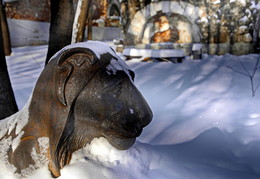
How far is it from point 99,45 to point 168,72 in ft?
16.2

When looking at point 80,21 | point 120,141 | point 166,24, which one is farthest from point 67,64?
Result: point 166,24

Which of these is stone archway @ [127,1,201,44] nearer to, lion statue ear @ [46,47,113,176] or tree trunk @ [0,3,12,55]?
tree trunk @ [0,3,12,55]

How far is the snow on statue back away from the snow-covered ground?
0.43ft

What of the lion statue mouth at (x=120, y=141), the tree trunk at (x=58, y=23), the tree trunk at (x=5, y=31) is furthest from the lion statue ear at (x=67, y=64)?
the tree trunk at (x=5, y=31)

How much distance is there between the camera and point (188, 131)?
120 inches

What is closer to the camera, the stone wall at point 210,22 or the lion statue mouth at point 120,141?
the lion statue mouth at point 120,141

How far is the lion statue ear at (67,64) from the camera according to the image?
1288 mm

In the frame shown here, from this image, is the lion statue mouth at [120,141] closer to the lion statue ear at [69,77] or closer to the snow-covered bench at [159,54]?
the lion statue ear at [69,77]

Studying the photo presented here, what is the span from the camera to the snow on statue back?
1.30 m

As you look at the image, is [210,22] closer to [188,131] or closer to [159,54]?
[159,54]

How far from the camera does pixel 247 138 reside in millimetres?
2709

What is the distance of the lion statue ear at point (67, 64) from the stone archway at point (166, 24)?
6.95 meters

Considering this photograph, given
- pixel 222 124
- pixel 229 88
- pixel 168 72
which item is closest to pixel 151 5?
pixel 168 72

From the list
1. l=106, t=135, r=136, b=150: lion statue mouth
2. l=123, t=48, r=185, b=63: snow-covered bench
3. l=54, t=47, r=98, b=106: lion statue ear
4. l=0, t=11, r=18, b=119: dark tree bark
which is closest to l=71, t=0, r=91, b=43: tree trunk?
l=0, t=11, r=18, b=119: dark tree bark
